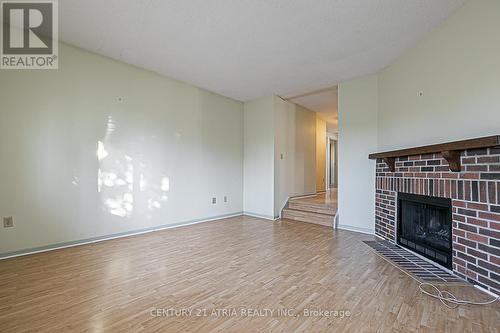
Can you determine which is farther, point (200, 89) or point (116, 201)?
point (200, 89)

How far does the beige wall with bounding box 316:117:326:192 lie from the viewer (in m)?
7.32

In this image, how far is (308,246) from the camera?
3.38m

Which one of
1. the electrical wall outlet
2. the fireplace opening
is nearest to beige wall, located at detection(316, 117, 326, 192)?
the fireplace opening

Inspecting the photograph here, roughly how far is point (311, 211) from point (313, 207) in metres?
0.10

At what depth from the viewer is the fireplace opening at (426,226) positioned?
2.55 meters

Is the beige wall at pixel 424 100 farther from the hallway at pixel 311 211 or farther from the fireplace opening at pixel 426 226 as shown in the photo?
the fireplace opening at pixel 426 226

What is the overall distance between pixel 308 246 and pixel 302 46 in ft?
9.14

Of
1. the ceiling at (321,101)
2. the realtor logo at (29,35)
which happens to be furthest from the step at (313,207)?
the realtor logo at (29,35)

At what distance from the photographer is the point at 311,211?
5098mm

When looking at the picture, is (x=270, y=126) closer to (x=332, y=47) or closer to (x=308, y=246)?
Answer: (x=332, y=47)

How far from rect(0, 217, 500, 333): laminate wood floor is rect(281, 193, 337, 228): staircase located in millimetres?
1351

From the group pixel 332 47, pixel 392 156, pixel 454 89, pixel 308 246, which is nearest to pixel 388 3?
pixel 332 47

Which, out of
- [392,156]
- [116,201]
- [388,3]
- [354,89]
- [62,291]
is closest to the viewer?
[62,291]

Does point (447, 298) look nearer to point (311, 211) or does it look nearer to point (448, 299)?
point (448, 299)
